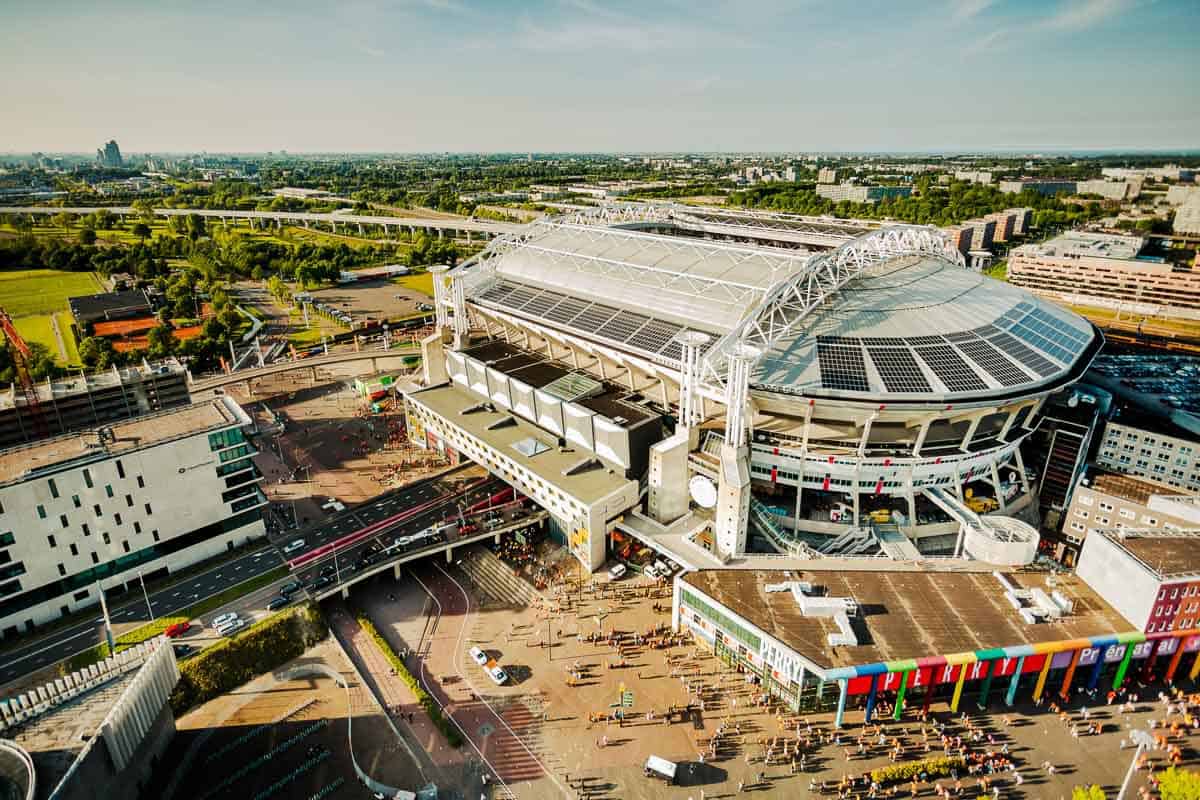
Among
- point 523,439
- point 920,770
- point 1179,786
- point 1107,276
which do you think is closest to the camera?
point 1179,786

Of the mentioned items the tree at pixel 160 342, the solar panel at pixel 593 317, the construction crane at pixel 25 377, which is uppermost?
the solar panel at pixel 593 317

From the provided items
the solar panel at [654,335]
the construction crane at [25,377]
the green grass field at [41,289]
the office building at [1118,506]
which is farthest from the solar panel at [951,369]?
the green grass field at [41,289]

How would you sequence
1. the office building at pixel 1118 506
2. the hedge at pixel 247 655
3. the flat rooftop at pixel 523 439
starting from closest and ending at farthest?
the hedge at pixel 247 655 < the office building at pixel 1118 506 < the flat rooftop at pixel 523 439

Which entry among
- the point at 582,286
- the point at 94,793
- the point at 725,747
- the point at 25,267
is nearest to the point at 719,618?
the point at 725,747

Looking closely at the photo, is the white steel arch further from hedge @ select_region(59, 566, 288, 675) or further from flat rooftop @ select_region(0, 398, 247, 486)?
flat rooftop @ select_region(0, 398, 247, 486)

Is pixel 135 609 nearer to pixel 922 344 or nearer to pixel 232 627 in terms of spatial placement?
pixel 232 627

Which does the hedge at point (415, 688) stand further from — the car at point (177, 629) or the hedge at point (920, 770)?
the hedge at point (920, 770)

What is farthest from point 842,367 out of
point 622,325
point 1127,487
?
point 1127,487

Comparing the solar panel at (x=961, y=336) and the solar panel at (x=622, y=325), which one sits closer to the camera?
the solar panel at (x=961, y=336)
